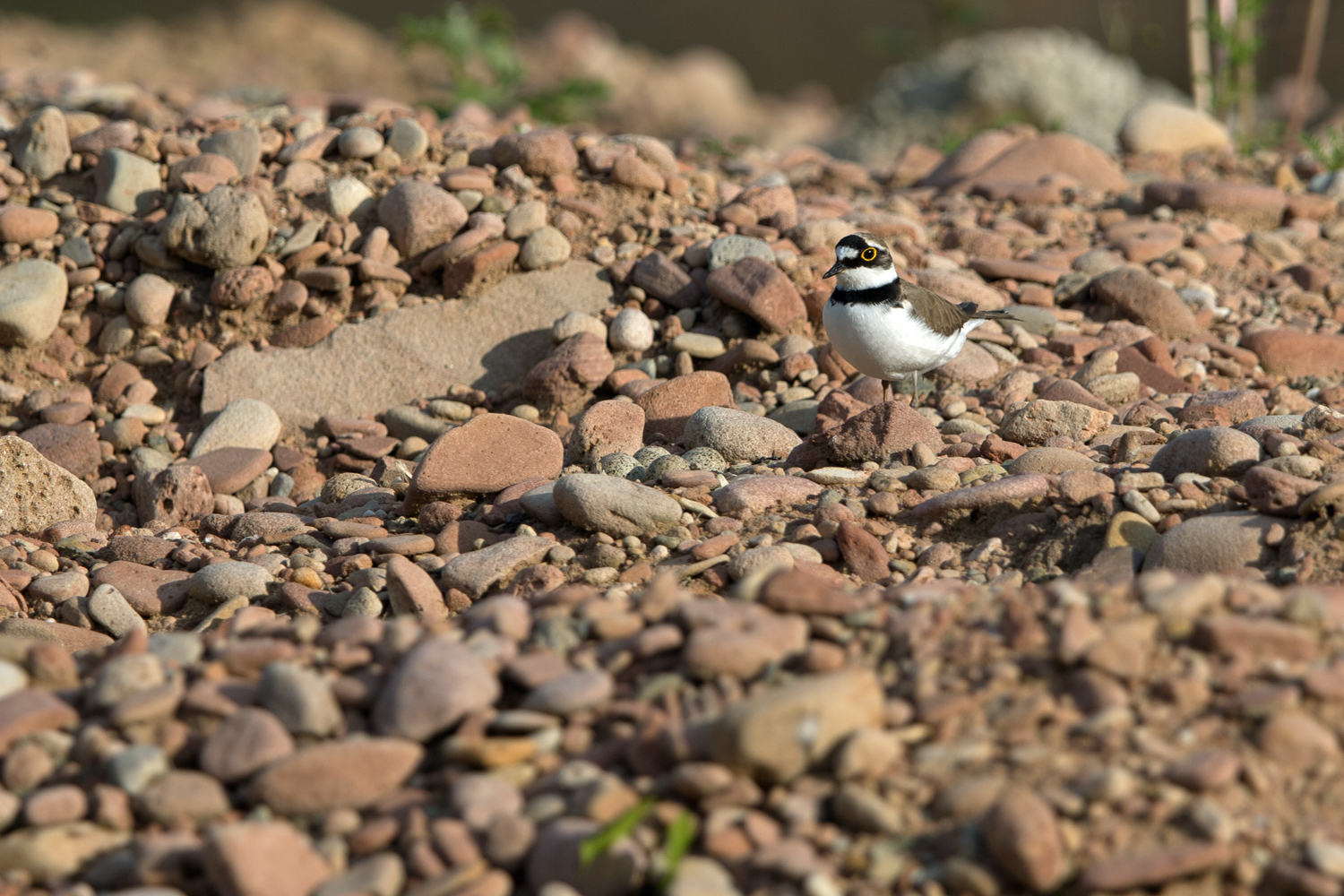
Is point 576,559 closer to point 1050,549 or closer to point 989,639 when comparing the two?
point 1050,549

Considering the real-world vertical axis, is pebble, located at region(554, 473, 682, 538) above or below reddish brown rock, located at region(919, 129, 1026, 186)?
below

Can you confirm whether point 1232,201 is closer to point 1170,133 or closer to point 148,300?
point 1170,133

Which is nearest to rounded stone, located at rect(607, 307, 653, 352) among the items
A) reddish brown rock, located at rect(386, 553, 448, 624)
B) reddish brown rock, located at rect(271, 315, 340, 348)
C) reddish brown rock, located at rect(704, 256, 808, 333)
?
reddish brown rock, located at rect(704, 256, 808, 333)

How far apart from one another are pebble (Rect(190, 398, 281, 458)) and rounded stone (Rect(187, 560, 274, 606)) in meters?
1.44

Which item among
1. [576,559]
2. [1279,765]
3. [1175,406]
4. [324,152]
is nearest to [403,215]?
[324,152]

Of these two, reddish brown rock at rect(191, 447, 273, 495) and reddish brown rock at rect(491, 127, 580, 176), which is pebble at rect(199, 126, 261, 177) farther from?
reddish brown rock at rect(191, 447, 273, 495)

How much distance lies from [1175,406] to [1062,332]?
1002 millimetres

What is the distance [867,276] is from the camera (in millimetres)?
5027

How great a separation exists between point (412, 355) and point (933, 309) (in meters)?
2.52

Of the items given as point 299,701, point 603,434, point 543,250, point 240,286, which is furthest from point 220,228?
point 299,701

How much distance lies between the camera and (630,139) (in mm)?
6992

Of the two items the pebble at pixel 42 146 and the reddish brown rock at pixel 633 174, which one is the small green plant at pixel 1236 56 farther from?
the pebble at pixel 42 146

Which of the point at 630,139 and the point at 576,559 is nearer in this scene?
the point at 576,559

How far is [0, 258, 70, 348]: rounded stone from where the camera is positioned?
605 cm
